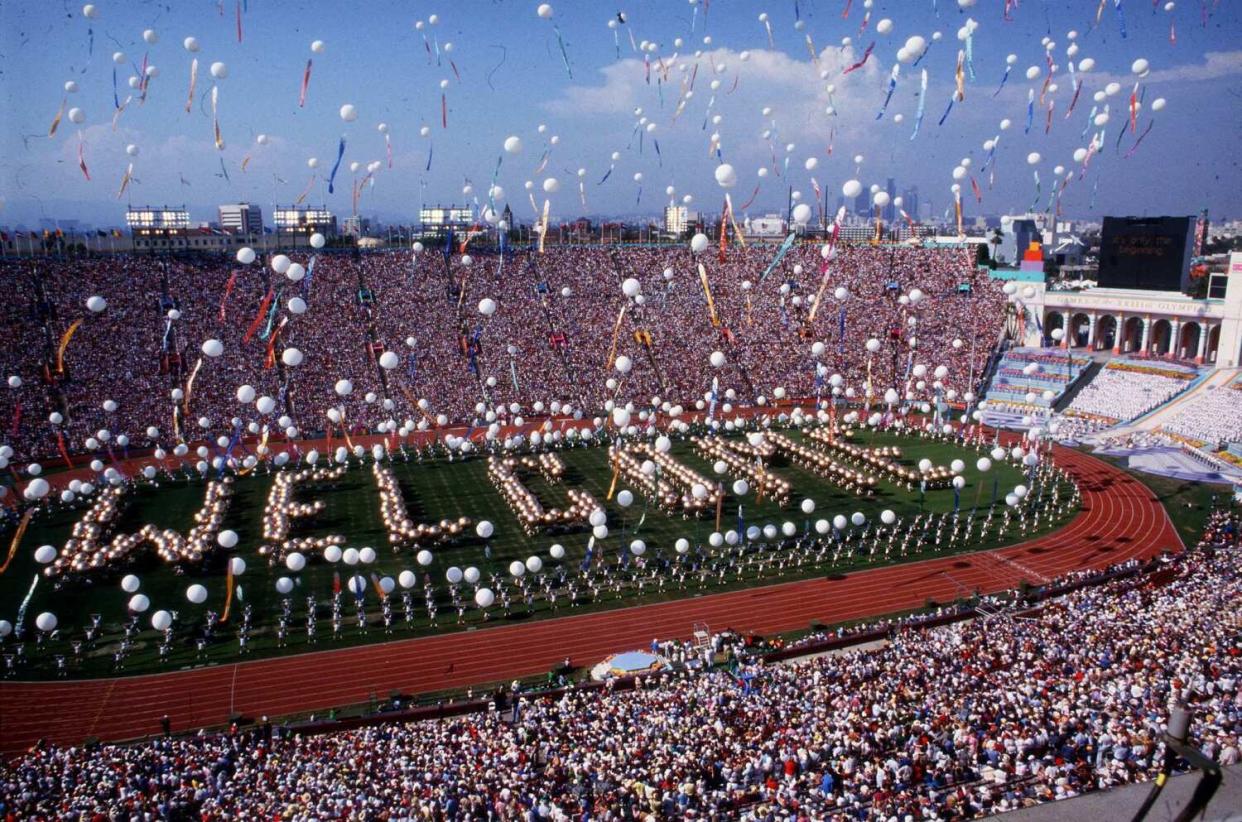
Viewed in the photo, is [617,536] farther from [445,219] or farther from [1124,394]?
[445,219]

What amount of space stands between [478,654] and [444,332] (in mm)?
26891

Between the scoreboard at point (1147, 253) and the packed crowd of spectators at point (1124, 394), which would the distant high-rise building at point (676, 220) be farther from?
the packed crowd of spectators at point (1124, 394)

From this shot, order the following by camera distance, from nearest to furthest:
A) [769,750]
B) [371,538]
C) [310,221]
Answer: [769,750] < [371,538] < [310,221]

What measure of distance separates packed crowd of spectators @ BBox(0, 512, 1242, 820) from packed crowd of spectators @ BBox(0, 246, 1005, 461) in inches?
907

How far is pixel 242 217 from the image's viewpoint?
236 ft

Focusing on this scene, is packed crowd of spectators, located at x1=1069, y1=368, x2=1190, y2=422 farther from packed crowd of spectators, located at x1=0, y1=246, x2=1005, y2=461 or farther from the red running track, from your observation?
the red running track

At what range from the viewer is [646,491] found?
28812mm

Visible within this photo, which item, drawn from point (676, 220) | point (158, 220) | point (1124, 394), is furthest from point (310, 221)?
point (1124, 394)

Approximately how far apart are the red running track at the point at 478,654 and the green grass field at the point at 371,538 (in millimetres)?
637

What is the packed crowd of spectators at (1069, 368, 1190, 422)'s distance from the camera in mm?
38719

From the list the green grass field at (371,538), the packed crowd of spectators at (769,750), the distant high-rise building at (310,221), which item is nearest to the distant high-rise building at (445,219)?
the distant high-rise building at (310,221)

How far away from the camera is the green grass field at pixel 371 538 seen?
791 inches

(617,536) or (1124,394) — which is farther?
(1124,394)

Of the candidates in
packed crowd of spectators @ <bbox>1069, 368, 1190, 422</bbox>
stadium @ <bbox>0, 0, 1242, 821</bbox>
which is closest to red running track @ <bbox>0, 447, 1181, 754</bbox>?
stadium @ <bbox>0, 0, 1242, 821</bbox>
